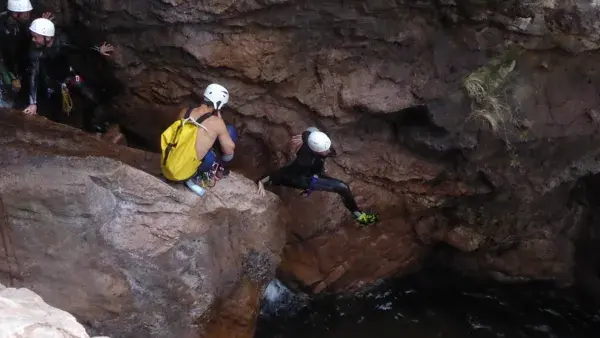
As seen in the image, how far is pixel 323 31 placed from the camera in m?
7.59

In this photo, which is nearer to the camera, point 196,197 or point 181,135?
point 181,135

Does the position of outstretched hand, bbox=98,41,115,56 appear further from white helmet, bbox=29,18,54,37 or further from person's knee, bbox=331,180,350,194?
person's knee, bbox=331,180,350,194

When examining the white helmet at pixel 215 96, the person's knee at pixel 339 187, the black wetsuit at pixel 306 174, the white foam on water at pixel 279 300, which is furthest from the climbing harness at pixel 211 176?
the white foam on water at pixel 279 300

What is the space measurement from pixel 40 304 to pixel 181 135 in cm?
233

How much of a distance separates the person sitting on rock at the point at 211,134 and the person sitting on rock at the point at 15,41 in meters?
2.61

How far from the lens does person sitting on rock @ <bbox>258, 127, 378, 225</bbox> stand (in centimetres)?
671

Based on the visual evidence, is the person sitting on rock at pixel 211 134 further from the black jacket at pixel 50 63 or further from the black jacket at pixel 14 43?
the black jacket at pixel 14 43

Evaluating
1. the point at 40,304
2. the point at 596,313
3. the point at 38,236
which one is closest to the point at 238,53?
the point at 38,236

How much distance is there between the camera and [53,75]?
319 inches

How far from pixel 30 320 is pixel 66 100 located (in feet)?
16.4

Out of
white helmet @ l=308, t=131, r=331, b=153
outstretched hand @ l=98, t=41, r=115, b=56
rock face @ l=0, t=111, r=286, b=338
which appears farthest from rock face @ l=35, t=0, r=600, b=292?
rock face @ l=0, t=111, r=286, b=338

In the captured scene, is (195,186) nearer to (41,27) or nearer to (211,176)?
(211,176)

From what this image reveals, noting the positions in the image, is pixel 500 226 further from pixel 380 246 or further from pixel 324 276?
pixel 324 276

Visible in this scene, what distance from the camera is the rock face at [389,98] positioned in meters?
7.38
